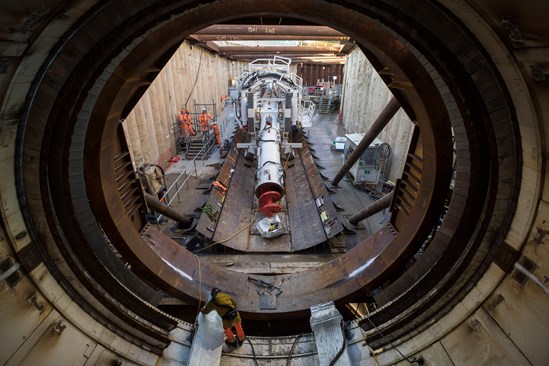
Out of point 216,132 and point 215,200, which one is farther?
point 216,132

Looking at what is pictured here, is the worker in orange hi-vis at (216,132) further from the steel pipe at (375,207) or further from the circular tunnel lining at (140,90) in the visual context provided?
the circular tunnel lining at (140,90)

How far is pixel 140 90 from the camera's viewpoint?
4520 mm

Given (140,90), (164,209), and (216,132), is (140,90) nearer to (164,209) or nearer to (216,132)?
(164,209)

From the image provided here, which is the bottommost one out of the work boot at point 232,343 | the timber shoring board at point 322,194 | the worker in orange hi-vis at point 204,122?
the timber shoring board at point 322,194

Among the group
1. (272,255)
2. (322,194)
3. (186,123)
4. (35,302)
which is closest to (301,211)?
(322,194)

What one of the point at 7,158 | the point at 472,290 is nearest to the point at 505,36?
the point at 472,290

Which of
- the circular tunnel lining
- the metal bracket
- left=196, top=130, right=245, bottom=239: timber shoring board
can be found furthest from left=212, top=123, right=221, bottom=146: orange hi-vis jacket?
the metal bracket

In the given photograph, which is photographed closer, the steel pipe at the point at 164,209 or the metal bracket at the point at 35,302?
the metal bracket at the point at 35,302

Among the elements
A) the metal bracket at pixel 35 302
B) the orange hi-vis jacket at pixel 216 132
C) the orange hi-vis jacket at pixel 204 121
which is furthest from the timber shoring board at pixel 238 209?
the orange hi-vis jacket at pixel 204 121

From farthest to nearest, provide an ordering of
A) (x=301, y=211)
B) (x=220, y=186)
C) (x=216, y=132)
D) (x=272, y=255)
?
(x=216, y=132) < (x=220, y=186) < (x=301, y=211) < (x=272, y=255)

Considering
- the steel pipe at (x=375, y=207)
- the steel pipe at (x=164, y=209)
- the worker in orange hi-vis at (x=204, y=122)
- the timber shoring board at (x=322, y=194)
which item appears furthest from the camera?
the worker in orange hi-vis at (x=204, y=122)

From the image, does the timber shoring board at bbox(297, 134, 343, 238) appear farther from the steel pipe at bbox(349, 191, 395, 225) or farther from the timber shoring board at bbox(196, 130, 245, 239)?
the timber shoring board at bbox(196, 130, 245, 239)

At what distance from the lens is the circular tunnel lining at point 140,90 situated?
235cm

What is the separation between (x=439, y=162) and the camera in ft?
12.7
